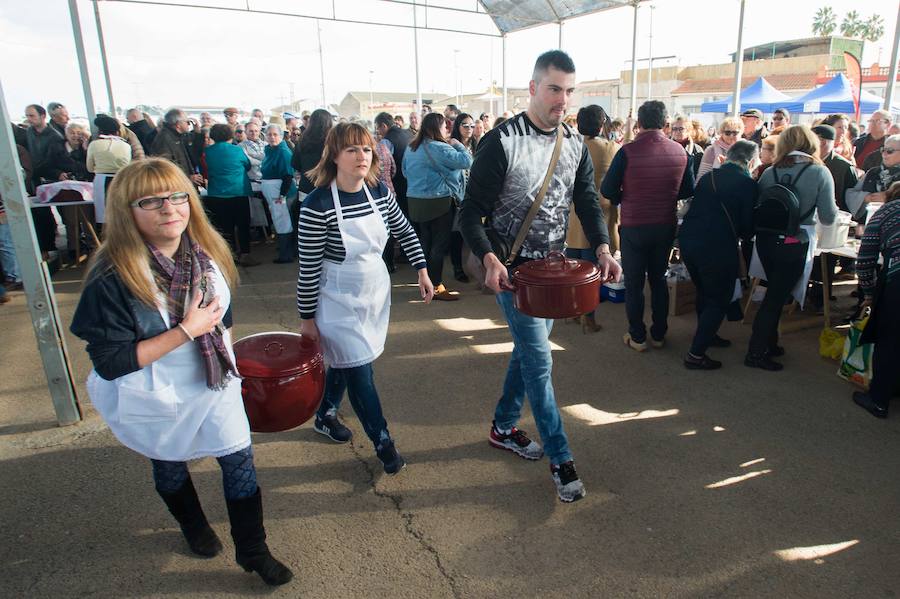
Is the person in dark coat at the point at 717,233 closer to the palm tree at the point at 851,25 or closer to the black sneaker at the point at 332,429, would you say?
the black sneaker at the point at 332,429

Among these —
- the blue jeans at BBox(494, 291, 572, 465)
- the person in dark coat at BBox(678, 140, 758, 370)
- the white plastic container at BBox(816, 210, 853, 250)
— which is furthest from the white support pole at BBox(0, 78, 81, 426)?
the white plastic container at BBox(816, 210, 853, 250)

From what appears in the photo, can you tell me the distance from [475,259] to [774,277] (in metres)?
2.84

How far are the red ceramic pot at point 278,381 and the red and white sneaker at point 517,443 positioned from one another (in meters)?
1.23

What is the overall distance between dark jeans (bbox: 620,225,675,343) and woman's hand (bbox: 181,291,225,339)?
3.47 m

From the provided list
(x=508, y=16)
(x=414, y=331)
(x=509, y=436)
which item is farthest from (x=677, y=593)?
(x=508, y=16)

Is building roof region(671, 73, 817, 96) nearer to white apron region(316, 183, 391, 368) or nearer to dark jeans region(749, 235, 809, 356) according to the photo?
dark jeans region(749, 235, 809, 356)

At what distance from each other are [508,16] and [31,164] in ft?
26.7

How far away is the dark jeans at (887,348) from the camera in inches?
138

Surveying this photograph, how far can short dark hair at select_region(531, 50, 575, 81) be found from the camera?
249cm

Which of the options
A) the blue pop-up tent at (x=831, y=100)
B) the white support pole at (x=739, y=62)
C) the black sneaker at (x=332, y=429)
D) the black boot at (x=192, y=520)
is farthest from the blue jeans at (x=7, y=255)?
the blue pop-up tent at (x=831, y=100)

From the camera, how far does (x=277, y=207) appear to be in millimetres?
7781

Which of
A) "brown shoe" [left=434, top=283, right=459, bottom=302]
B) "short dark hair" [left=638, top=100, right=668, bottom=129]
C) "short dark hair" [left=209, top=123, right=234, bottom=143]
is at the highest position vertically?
"short dark hair" [left=209, top=123, right=234, bottom=143]

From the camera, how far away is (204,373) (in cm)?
206

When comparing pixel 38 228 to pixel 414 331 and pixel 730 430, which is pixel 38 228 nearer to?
pixel 414 331
